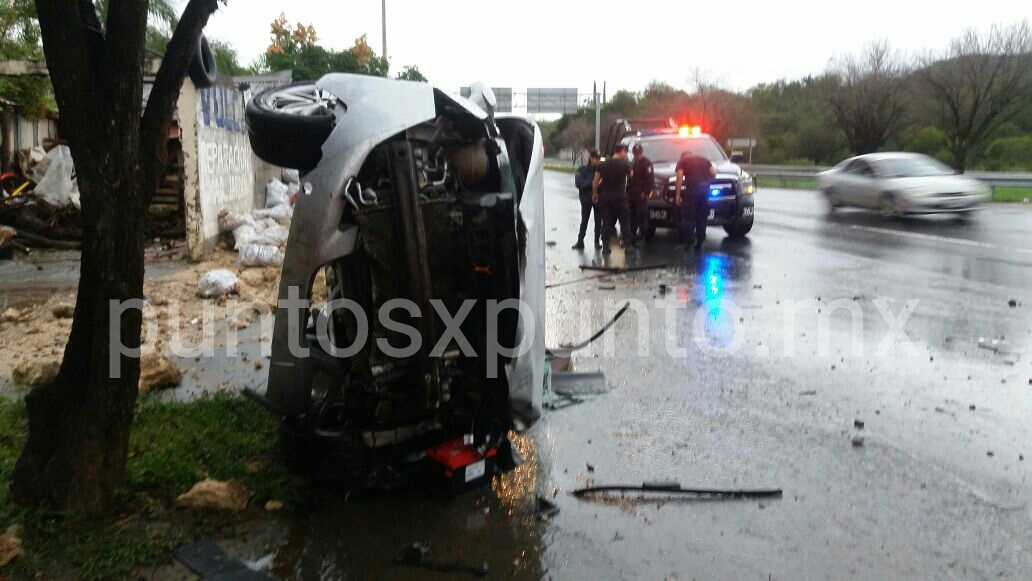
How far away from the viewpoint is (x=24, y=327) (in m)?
7.59

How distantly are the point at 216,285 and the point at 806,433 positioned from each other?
632 centimetres

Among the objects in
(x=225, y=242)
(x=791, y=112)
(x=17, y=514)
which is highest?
(x=791, y=112)

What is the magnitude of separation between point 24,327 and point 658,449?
5912 millimetres

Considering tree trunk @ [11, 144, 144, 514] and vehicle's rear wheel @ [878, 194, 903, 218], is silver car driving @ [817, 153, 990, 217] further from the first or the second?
tree trunk @ [11, 144, 144, 514]

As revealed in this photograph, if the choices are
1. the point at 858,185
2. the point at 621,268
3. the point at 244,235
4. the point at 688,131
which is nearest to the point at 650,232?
the point at 688,131

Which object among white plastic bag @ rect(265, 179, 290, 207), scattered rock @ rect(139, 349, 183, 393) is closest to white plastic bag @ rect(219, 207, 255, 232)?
white plastic bag @ rect(265, 179, 290, 207)

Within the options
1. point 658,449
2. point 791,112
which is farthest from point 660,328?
point 791,112

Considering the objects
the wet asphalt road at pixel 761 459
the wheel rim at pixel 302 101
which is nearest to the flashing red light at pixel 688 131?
the wet asphalt road at pixel 761 459

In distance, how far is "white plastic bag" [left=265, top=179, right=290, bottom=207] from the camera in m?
15.4

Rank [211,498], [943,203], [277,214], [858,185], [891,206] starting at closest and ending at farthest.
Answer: [211,498] < [277,214] < [943,203] < [891,206] < [858,185]

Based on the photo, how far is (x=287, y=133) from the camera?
3.69 meters

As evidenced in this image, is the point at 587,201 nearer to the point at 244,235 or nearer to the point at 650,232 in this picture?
the point at 650,232

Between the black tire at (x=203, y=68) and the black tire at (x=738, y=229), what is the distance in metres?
12.0

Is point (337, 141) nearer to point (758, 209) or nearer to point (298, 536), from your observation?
point (298, 536)
